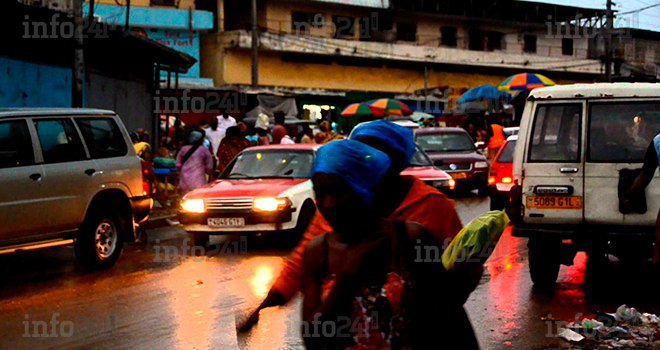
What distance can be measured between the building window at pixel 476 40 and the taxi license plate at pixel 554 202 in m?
50.1

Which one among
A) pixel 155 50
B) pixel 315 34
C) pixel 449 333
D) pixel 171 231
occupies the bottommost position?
pixel 171 231

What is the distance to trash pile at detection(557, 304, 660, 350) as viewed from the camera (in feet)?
21.7

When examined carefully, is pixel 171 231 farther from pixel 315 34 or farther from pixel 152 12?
pixel 315 34

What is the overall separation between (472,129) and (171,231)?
51.9 ft

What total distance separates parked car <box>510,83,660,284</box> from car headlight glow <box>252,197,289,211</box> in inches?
158

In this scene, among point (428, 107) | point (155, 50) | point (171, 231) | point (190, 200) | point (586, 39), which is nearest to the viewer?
point (190, 200)

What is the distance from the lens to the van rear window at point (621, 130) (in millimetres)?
8375

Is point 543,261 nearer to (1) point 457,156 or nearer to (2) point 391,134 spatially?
(2) point 391,134

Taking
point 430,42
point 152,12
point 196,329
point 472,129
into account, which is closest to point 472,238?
point 196,329

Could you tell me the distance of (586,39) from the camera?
208 ft

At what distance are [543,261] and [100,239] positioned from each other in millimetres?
5229

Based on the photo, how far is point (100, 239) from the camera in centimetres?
1045

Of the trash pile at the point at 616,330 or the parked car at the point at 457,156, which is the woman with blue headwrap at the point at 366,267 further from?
the parked car at the point at 457,156
